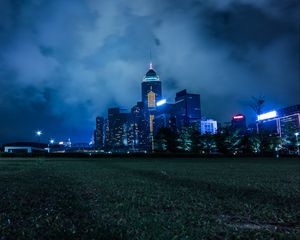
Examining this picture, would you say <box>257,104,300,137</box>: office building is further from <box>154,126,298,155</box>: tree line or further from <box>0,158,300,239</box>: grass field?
<box>0,158,300,239</box>: grass field

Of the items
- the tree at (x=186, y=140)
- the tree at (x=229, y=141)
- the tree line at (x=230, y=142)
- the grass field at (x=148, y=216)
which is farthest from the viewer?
the tree at (x=186, y=140)

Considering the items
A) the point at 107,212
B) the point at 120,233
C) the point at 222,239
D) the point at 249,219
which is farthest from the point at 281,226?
the point at 107,212

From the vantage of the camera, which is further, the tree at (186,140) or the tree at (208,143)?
the tree at (186,140)

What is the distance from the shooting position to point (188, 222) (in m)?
5.77

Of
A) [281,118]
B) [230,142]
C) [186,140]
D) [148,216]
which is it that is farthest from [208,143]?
[281,118]

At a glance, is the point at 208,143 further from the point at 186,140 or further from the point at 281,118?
the point at 281,118

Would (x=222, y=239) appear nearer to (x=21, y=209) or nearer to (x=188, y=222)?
(x=188, y=222)

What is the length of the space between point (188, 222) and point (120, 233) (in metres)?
1.46

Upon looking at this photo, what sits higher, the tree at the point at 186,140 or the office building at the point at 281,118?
the office building at the point at 281,118

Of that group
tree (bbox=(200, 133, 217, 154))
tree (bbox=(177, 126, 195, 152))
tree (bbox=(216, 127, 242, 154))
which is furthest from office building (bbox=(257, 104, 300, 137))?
tree (bbox=(200, 133, 217, 154))

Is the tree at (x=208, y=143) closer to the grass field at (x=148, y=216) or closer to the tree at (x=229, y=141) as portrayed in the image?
the tree at (x=229, y=141)

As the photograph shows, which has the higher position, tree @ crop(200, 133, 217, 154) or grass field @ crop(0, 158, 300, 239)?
tree @ crop(200, 133, 217, 154)

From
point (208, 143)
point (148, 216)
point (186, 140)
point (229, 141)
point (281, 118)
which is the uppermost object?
point (281, 118)

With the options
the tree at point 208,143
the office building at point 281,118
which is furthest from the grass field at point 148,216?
the office building at point 281,118
